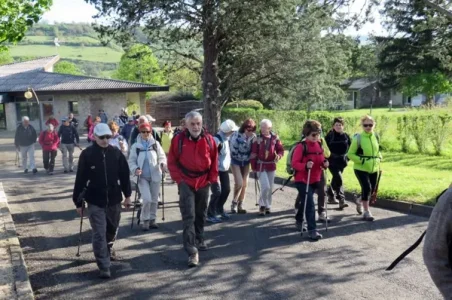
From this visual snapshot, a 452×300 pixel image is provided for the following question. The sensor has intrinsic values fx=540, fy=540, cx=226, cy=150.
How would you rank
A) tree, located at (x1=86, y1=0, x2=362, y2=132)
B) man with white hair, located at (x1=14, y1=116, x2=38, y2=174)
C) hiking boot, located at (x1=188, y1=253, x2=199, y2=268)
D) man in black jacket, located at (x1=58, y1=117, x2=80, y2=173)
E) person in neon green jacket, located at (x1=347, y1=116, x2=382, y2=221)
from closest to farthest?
hiking boot, located at (x1=188, y1=253, x2=199, y2=268) < person in neon green jacket, located at (x1=347, y1=116, x2=382, y2=221) < man in black jacket, located at (x1=58, y1=117, x2=80, y2=173) < man with white hair, located at (x1=14, y1=116, x2=38, y2=174) < tree, located at (x1=86, y1=0, x2=362, y2=132)

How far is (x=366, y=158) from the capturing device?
9359 millimetres

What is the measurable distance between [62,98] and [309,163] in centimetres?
3566

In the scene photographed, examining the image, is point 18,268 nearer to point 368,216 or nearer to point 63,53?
point 368,216

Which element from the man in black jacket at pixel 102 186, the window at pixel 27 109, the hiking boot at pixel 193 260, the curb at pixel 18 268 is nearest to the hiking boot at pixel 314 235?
the hiking boot at pixel 193 260

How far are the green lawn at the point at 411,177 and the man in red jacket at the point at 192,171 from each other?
502 centimetres

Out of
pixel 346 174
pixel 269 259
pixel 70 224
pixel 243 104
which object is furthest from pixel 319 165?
pixel 243 104

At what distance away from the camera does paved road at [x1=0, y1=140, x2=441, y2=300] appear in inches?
243

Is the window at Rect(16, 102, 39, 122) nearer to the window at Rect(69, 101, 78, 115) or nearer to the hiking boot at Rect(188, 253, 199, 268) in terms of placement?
the window at Rect(69, 101, 78, 115)

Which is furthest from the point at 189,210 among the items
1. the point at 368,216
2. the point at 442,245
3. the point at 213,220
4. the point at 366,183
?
the point at 442,245

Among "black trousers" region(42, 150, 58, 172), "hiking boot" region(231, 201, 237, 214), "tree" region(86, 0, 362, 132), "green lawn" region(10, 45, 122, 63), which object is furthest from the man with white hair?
"green lawn" region(10, 45, 122, 63)

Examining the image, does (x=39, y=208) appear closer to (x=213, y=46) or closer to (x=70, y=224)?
(x=70, y=224)

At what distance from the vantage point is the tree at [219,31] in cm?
2033

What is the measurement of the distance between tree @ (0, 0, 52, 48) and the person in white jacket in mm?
3321

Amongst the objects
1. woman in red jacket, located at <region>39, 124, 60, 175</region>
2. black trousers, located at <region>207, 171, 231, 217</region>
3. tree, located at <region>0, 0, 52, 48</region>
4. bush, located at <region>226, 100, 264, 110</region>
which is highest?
tree, located at <region>0, 0, 52, 48</region>
